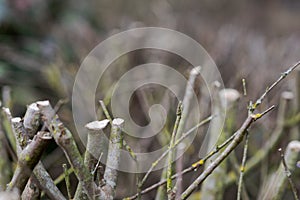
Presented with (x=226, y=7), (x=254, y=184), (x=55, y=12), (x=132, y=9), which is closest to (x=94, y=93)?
(x=254, y=184)

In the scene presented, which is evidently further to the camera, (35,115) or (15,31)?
(15,31)

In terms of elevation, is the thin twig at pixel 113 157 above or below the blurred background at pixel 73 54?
below

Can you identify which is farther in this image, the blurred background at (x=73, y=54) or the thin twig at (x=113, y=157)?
the blurred background at (x=73, y=54)

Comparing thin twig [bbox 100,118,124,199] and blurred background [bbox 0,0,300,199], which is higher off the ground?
blurred background [bbox 0,0,300,199]

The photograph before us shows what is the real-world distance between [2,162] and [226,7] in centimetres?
367

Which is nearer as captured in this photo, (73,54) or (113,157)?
(113,157)

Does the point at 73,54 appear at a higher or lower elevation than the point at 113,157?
higher

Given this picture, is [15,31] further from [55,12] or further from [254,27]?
[254,27]

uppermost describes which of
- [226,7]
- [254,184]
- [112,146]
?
[226,7]

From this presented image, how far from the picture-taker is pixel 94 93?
6.03ft

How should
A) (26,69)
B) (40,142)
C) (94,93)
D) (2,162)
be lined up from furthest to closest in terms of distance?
1. (26,69)
2. (94,93)
3. (2,162)
4. (40,142)

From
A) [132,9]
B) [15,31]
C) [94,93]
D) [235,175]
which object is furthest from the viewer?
[132,9]

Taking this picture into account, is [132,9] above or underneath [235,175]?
above

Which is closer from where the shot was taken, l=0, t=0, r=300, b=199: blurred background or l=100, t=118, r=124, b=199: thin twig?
l=100, t=118, r=124, b=199: thin twig
